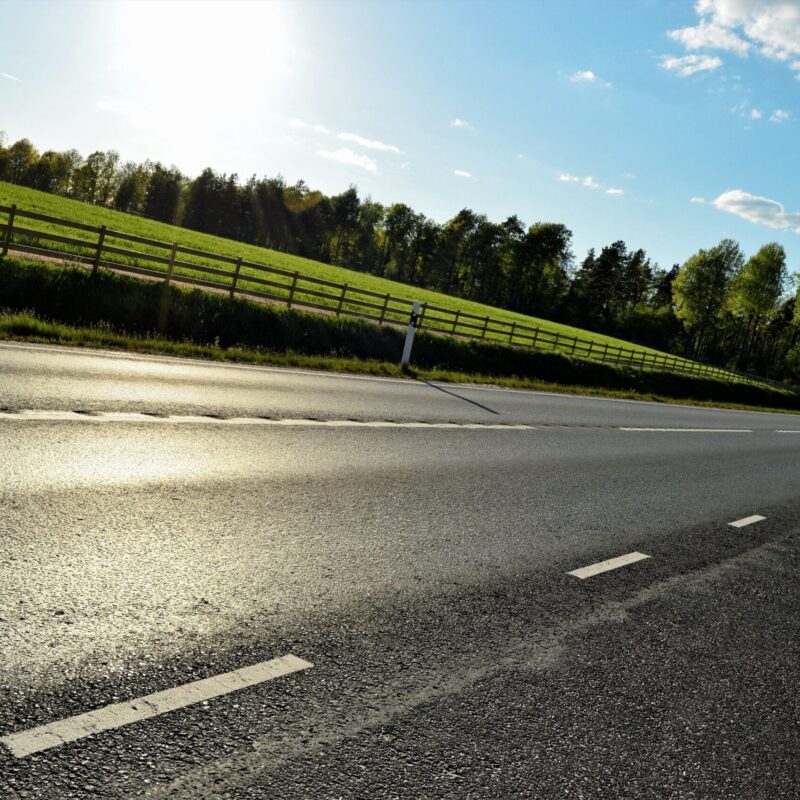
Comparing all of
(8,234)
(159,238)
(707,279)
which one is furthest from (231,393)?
(707,279)

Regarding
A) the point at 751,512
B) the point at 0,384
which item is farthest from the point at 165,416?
the point at 751,512

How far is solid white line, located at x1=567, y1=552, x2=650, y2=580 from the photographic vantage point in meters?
5.10

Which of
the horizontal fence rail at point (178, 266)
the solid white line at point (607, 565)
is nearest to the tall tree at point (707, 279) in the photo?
the horizontal fence rail at point (178, 266)

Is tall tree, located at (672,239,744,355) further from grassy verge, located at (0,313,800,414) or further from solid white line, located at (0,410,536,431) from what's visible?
solid white line, located at (0,410,536,431)

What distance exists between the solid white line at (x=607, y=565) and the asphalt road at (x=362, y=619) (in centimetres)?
7

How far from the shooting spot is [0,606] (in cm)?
312

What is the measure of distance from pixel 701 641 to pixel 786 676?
479 millimetres

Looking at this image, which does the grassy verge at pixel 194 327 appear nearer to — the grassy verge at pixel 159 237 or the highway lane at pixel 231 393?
the highway lane at pixel 231 393

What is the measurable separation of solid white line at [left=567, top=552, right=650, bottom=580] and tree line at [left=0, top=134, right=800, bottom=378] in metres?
78.1

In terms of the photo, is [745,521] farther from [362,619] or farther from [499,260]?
[499,260]

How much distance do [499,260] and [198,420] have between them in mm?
104115

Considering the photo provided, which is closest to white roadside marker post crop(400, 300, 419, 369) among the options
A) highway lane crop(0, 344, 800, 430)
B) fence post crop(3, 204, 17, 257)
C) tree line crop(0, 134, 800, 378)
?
highway lane crop(0, 344, 800, 430)

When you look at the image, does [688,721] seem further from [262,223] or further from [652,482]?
[262,223]

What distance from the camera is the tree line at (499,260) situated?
265 feet
